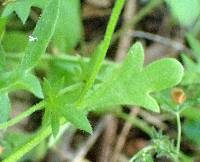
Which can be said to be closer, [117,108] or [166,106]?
[166,106]

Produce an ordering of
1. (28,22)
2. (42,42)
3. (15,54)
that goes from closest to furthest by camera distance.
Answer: (42,42), (15,54), (28,22)

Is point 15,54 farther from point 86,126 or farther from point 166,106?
point 86,126

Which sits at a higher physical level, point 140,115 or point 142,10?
point 142,10

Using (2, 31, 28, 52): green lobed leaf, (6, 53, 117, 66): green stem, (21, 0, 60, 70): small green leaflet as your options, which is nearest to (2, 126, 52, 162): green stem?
(21, 0, 60, 70): small green leaflet

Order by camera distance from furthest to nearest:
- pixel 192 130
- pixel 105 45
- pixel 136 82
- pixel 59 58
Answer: pixel 192 130, pixel 59 58, pixel 136 82, pixel 105 45

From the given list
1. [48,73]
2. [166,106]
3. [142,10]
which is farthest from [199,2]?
[142,10]

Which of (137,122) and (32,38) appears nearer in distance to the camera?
(32,38)

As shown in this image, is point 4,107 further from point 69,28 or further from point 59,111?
point 69,28

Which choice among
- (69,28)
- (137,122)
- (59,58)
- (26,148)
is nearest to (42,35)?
(26,148)
